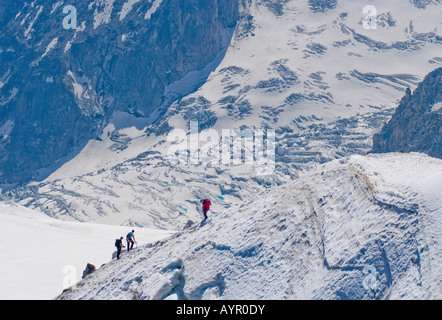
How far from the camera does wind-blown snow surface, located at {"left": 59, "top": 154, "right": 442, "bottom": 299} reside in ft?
108

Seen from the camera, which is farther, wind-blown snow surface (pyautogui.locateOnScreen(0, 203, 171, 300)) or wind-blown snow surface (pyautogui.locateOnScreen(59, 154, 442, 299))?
wind-blown snow surface (pyautogui.locateOnScreen(0, 203, 171, 300))

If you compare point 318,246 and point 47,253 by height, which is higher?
point 318,246

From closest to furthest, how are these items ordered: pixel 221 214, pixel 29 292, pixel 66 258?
pixel 221 214 < pixel 29 292 < pixel 66 258

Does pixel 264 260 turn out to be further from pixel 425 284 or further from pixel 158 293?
pixel 425 284

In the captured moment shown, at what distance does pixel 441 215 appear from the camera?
108 feet

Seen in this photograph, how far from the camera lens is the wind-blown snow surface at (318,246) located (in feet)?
108

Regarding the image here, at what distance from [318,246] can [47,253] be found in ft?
129

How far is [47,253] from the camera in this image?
68.5 metres

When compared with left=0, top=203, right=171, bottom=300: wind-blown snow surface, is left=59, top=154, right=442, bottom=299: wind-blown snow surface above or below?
above

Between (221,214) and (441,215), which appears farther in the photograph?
(221,214)

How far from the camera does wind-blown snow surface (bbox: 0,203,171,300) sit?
57594 mm

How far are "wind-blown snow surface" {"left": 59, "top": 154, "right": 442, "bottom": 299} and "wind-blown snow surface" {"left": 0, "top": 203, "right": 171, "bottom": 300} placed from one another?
560 inches
